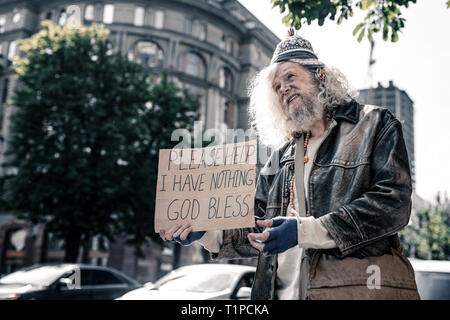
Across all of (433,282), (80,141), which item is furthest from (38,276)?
(433,282)

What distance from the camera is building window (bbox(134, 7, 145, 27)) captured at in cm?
2833

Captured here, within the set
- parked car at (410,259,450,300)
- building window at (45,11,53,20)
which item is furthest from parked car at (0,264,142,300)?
building window at (45,11,53,20)

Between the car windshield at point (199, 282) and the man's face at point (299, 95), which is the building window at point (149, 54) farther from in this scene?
the man's face at point (299, 95)

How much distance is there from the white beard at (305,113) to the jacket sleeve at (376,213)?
1.89 ft

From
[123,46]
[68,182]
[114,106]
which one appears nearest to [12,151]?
[68,182]

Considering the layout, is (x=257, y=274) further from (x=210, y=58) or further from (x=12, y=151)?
(x=210, y=58)

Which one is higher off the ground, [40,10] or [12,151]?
[40,10]

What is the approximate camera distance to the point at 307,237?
72.4 inches

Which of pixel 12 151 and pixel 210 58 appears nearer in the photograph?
pixel 12 151

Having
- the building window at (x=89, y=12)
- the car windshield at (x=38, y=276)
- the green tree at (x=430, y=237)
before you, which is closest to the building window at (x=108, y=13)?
the building window at (x=89, y=12)

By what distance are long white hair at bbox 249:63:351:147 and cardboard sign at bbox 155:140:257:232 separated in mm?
444

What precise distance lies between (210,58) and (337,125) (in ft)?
95.2

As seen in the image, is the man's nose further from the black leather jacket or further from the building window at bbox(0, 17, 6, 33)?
the building window at bbox(0, 17, 6, 33)

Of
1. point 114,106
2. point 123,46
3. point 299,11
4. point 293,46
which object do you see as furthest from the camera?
point 123,46
